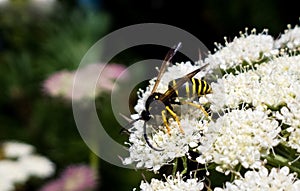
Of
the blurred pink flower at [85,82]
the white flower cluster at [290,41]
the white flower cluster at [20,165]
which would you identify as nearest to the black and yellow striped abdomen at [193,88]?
the white flower cluster at [290,41]

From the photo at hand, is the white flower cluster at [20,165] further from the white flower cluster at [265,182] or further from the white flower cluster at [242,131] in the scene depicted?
the white flower cluster at [265,182]

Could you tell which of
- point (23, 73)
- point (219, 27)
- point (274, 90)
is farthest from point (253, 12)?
point (274, 90)

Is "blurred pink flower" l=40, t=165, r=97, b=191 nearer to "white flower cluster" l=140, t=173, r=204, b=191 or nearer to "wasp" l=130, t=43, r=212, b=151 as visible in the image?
"wasp" l=130, t=43, r=212, b=151

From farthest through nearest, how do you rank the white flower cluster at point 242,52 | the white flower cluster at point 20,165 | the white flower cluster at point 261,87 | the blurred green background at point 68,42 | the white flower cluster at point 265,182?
the blurred green background at point 68,42
the white flower cluster at point 20,165
the white flower cluster at point 242,52
the white flower cluster at point 261,87
the white flower cluster at point 265,182

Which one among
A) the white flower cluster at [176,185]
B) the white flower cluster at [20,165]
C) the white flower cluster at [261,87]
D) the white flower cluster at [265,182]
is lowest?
the white flower cluster at [265,182]

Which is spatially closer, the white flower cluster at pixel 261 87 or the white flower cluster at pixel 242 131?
the white flower cluster at pixel 242 131

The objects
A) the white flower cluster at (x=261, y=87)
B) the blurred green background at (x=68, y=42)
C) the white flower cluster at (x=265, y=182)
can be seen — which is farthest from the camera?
the blurred green background at (x=68, y=42)
